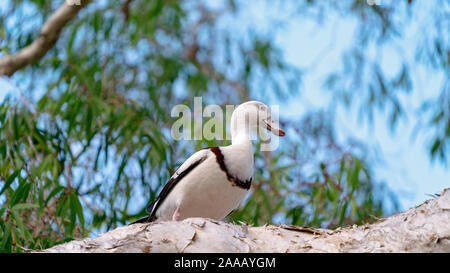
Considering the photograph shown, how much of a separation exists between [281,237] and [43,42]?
3.52 meters

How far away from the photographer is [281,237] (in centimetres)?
278

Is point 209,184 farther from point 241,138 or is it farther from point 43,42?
point 43,42

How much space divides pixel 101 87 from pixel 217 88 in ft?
5.63

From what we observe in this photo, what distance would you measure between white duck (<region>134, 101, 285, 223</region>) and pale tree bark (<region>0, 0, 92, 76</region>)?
2370 millimetres

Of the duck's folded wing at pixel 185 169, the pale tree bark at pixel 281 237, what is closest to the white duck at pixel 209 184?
the duck's folded wing at pixel 185 169

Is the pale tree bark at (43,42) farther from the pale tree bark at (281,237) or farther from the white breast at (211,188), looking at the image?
the pale tree bark at (281,237)

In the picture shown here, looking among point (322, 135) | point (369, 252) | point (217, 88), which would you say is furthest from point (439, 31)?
point (369, 252)

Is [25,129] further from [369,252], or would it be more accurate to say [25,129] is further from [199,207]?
[369,252]

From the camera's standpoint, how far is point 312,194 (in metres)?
5.32

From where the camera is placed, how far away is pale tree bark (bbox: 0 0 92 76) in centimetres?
562

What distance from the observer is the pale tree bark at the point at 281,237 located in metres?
2.60

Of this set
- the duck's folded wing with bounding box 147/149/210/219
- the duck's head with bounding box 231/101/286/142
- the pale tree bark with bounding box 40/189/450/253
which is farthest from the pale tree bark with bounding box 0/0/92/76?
the pale tree bark with bounding box 40/189/450/253

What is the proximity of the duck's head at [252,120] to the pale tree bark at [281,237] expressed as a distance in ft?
3.71

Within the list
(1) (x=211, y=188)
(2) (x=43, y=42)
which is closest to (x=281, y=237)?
(1) (x=211, y=188)
